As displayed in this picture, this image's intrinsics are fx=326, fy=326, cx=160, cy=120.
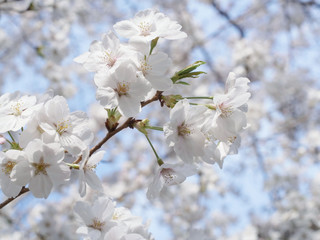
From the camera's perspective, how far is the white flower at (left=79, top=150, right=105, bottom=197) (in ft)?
3.43

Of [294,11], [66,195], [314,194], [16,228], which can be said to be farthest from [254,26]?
[16,228]

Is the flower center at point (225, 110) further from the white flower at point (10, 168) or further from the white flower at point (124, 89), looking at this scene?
the white flower at point (10, 168)

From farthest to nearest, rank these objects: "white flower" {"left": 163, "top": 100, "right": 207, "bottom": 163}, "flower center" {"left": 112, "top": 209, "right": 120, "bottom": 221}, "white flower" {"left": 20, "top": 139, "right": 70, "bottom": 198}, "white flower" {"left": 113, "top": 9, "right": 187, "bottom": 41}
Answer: "flower center" {"left": 112, "top": 209, "right": 120, "bottom": 221} → "white flower" {"left": 113, "top": 9, "right": 187, "bottom": 41} → "white flower" {"left": 163, "top": 100, "right": 207, "bottom": 163} → "white flower" {"left": 20, "top": 139, "right": 70, "bottom": 198}

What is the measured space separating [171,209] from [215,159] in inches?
201

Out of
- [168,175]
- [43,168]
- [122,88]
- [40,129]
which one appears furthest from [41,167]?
[168,175]

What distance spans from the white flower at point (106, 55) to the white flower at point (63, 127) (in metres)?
0.17

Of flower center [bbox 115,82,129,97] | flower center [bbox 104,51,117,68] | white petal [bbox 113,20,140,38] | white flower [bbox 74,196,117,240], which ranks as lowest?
white flower [bbox 74,196,117,240]

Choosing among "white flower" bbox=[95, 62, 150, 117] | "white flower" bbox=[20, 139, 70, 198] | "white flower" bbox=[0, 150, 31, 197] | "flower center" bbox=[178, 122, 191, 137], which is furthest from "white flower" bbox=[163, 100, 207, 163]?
"white flower" bbox=[0, 150, 31, 197]

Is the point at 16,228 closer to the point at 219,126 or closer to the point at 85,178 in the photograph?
the point at 85,178

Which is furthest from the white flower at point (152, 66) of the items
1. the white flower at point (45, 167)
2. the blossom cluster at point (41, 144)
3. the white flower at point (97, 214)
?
the white flower at point (97, 214)

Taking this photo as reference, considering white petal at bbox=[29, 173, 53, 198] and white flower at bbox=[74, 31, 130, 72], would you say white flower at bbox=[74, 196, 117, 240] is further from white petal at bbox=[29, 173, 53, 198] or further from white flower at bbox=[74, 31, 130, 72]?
white flower at bbox=[74, 31, 130, 72]

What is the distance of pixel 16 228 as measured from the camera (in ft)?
12.4

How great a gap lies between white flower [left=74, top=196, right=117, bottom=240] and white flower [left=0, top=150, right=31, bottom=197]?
0.27 metres

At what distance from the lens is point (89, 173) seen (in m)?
1.11
